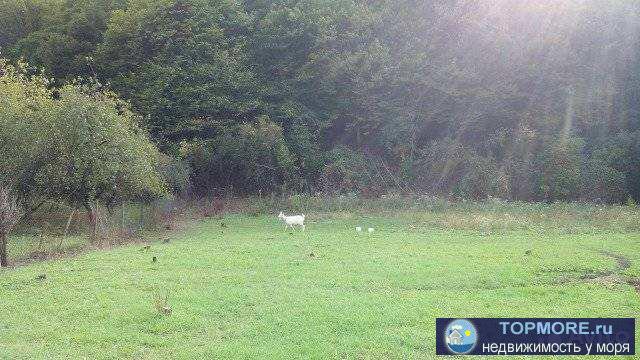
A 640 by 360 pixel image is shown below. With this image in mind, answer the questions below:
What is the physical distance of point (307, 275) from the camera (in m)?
13.9

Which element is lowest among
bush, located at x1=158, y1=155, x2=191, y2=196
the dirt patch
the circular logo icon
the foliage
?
the dirt patch

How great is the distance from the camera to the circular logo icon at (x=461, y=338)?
8594 mm

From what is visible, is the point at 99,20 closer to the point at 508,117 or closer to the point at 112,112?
the point at 112,112

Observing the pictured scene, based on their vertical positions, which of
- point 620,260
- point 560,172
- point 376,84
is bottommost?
point 620,260

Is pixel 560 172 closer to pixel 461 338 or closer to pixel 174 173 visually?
pixel 174 173

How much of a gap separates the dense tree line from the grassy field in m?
14.7

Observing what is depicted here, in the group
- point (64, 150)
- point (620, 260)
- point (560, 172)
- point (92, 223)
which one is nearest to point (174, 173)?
point (92, 223)

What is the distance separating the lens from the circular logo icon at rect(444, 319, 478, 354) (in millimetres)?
8594

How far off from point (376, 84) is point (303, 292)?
2925 centimetres

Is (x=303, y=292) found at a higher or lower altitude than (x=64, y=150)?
lower

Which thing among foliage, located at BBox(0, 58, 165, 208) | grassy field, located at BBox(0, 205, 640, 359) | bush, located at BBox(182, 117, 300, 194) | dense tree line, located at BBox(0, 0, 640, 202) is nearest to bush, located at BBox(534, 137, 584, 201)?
dense tree line, located at BBox(0, 0, 640, 202)

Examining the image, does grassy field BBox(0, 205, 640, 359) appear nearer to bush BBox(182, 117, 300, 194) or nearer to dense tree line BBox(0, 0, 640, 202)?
bush BBox(182, 117, 300, 194)

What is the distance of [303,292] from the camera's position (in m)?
12.0

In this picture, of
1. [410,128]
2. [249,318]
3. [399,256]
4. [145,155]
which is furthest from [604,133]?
[249,318]
